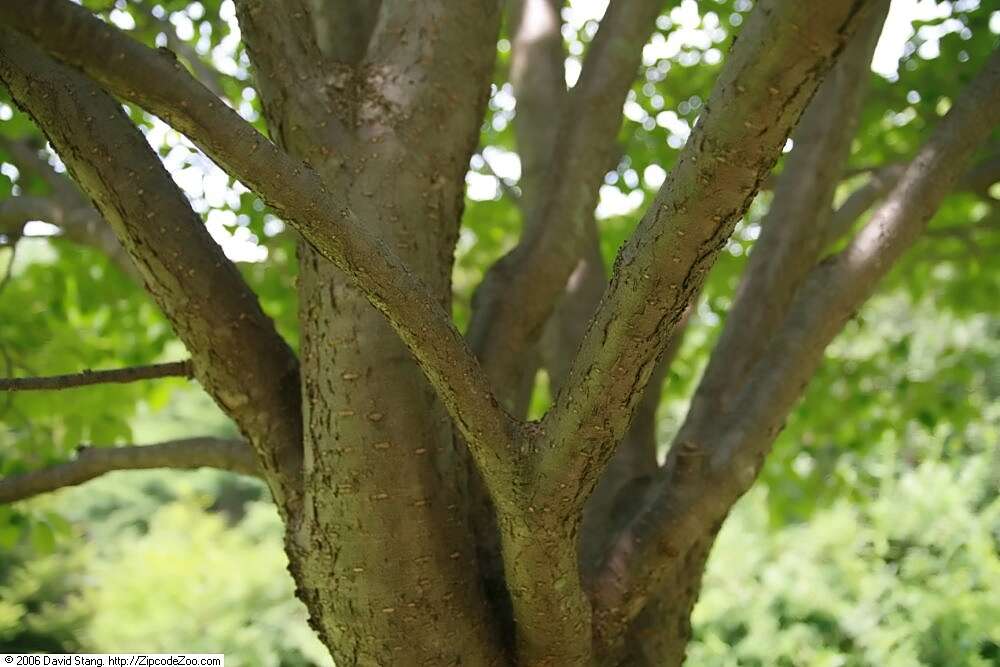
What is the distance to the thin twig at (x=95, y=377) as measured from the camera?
187cm

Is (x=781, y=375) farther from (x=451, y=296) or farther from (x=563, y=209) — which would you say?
(x=451, y=296)

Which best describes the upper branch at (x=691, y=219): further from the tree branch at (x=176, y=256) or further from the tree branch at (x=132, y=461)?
the tree branch at (x=132, y=461)

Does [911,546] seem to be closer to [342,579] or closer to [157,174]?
[342,579]

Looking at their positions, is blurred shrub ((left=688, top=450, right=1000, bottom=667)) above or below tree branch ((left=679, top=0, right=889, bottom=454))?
above

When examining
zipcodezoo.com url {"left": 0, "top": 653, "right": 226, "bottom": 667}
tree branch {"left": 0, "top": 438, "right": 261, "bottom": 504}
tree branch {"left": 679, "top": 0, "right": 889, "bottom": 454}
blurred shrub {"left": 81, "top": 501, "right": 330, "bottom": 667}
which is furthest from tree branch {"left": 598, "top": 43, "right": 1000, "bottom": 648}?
blurred shrub {"left": 81, "top": 501, "right": 330, "bottom": 667}

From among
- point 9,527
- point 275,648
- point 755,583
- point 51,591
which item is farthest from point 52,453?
point 51,591

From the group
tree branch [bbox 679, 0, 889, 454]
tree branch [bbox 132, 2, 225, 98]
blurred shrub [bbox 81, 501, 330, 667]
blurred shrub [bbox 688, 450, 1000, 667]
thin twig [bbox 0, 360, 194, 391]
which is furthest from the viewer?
blurred shrub [bbox 81, 501, 330, 667]

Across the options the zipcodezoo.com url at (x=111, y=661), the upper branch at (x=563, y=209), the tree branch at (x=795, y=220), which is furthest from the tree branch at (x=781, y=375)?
the zipcodezoo.com url at (x=111, y=661)

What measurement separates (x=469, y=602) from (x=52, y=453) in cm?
218

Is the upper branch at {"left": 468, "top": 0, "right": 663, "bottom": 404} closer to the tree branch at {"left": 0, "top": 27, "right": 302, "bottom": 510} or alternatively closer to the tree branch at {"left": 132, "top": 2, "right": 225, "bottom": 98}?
the tree branch at {"left": 0, "top": 27, "right": 302, "bottom": 510}

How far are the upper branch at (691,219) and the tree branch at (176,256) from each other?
70 cm

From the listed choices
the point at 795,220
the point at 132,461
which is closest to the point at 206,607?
the point at 132,461

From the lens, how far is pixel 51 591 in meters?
9.70

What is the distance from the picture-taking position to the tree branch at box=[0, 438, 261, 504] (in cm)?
242
